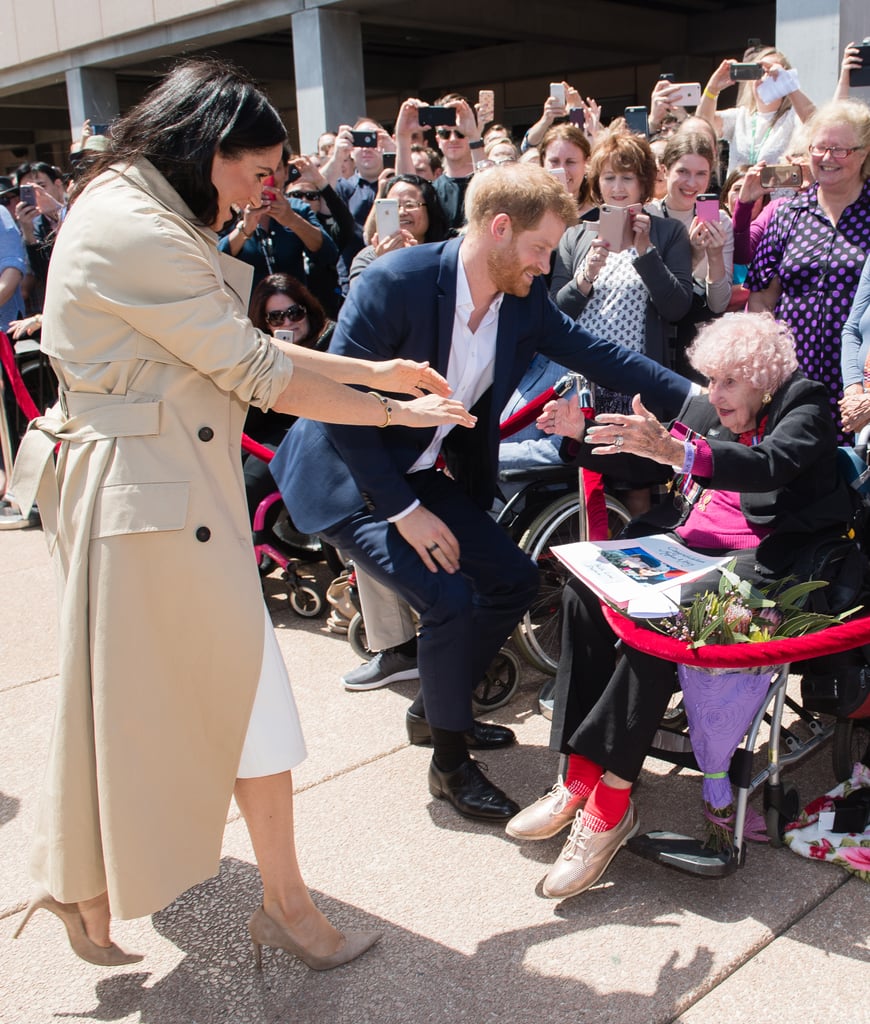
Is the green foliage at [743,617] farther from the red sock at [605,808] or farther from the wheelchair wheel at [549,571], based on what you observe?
the wheelchair wheel at [549,571]

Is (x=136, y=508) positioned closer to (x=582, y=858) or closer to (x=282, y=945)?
(x=282, y=945)

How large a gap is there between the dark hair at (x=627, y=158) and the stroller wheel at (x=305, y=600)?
7.18 ft

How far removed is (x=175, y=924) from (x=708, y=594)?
5.11 ft

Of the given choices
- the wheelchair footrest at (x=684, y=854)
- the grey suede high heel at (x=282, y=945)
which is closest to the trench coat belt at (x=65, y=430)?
the grey suede high heel at (x=282, y=945)

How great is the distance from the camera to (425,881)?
8.83 ft

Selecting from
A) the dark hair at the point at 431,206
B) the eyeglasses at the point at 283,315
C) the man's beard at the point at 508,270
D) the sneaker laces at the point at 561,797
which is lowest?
the sneaker laces at the point at 561,797

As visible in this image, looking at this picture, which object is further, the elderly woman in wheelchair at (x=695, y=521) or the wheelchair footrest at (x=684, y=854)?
the elderly woman in wheelchair at (x=695, y=521)

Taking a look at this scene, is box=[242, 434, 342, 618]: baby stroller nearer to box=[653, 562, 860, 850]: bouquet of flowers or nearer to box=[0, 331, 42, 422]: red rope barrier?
box=[0, 331, 42, 422]: red rope barrier

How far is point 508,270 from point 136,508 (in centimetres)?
134

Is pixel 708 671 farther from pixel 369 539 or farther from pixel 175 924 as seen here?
pixel 175 924

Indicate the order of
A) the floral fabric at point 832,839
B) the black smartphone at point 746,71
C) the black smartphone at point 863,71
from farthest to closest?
1. the black smartphone at point 746,71
2. the black smartphone at point 863,71
3. the floral fabric at point 832,839

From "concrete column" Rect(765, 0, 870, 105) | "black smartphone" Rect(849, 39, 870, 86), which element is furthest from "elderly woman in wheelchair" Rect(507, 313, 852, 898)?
"concrete column" Rect(765, 0, 870, 105)

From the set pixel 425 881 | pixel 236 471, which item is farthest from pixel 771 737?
pixel 236 471

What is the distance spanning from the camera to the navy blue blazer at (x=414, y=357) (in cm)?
292
